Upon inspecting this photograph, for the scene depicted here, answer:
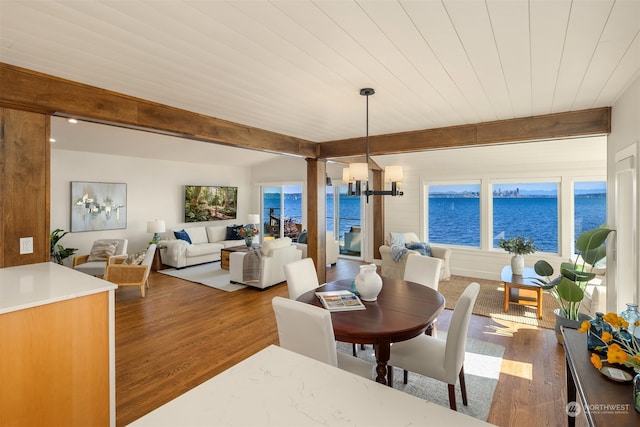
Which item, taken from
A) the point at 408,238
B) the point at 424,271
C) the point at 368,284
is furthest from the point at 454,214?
the point at 368,284

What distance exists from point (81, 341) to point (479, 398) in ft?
8.94

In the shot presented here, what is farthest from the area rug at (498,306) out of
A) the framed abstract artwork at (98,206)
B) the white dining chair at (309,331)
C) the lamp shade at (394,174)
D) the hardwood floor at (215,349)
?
the framed abstract artwork at (98,206)

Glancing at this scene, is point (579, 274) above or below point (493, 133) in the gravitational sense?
below

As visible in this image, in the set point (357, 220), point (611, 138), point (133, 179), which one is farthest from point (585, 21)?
point (133, 179)

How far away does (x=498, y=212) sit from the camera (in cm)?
600

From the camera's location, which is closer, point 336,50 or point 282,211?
point 336,50

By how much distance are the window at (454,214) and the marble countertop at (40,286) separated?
6.12 m

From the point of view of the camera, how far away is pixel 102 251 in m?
5.49

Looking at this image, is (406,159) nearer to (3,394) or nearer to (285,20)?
(285,20)

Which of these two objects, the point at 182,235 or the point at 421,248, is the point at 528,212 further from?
the point at 182,235

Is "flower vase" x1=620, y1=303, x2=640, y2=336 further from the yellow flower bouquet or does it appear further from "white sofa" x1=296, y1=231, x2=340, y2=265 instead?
"white sofa" x1=296, y1=231, x2=340, y2=265

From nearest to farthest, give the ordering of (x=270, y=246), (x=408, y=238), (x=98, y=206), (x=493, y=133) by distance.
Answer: (x=493, y=133)
(x=270, y=246)
(x=98, y=206)
(x=408, y=238)

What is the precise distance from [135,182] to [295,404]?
23.7 feet

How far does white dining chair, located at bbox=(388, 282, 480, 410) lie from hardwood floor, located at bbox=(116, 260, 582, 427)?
509 millimetres
